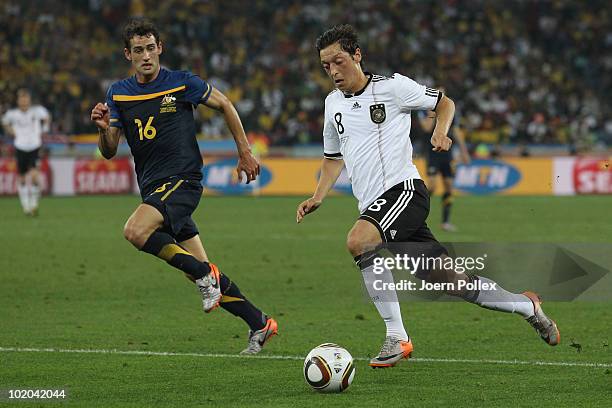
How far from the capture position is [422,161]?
28.3 m

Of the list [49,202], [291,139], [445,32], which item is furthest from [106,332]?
[445,32]

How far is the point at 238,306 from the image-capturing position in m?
8.14

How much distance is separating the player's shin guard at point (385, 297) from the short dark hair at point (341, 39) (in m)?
1.37

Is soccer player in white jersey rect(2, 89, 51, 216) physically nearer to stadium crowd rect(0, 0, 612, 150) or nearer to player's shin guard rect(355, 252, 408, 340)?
stadium crowd rect(0, 0, 612, 150)

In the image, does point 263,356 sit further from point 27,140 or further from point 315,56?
point 315,56

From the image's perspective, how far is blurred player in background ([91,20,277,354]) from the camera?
7.98 m

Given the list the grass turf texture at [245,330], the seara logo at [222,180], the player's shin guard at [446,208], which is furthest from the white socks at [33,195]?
the player's shin guard at [446,208]

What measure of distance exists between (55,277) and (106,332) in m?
4.16

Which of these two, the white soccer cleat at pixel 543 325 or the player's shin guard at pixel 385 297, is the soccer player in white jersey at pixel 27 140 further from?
the white soccer cleat at pixel 543 325

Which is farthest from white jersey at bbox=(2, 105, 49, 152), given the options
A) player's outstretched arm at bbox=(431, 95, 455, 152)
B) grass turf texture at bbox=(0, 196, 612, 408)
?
player's outstretched arm at bbox=(431, 95, 455, 152)

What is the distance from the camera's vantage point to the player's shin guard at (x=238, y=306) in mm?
8102

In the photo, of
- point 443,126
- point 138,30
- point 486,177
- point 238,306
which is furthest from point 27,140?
point 443,126

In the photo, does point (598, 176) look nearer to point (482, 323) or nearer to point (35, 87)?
point (35, 87)

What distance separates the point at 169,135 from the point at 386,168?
63.2 inches
